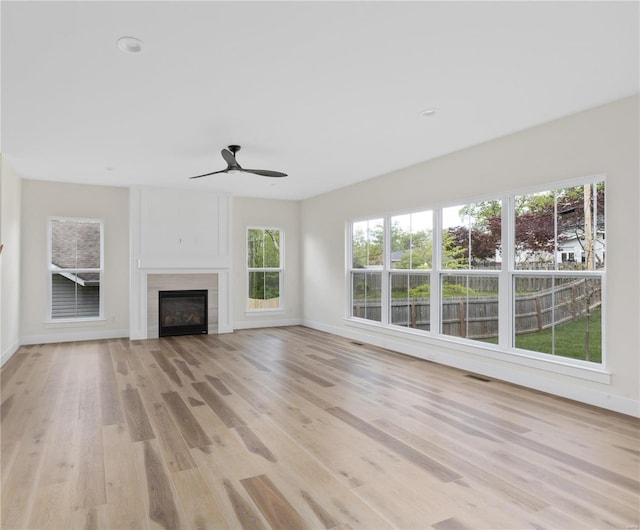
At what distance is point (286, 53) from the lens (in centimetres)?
275

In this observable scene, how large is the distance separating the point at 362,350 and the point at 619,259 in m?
3.53

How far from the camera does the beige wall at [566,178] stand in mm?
3467

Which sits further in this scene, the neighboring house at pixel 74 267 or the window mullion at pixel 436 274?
the neighboring house at pixel 74 267

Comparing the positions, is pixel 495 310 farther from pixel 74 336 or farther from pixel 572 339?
pixel 74 336

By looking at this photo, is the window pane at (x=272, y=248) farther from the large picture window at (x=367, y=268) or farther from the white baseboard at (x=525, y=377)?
the white baseboard at (x=525, y=377)

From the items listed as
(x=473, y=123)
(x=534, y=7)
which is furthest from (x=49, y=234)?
(x=534, y=7)

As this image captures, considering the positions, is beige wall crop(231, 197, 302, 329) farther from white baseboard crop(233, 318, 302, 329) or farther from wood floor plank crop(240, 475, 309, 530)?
wood floor plank crop(240, 475, 309, 530)

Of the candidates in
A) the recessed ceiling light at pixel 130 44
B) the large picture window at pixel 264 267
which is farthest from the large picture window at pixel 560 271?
the large picture window at pixel 264 267

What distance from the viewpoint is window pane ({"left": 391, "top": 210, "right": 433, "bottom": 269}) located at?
224 inches

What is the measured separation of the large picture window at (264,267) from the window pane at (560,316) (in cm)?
521

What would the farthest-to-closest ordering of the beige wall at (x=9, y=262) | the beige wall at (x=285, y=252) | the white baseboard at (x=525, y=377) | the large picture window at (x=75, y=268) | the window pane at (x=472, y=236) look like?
the beige wall at (x=285, y=252) → the large picture window at (x=75, y=268) → the beige wall at (x=9, y=262) → the window pane at (x=472, y=236) → the white baseboard at (x=525, y=377)

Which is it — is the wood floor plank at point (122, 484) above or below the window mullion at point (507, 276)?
below

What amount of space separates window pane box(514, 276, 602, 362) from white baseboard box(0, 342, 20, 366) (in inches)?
248

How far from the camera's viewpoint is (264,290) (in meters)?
8.60
